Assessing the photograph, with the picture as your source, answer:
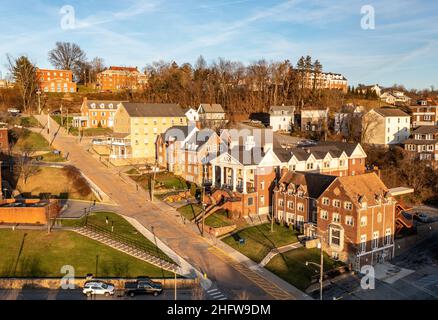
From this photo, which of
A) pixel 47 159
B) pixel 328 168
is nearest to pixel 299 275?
pixel 328 168

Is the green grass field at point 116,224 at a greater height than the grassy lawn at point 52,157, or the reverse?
the grassy lawn at point 52,157

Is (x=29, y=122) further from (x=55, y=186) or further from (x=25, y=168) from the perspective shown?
(x=55, y=186)

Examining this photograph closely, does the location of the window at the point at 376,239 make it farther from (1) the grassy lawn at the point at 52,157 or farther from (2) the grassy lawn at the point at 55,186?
(1) the grassy lawn at the point at 52,157

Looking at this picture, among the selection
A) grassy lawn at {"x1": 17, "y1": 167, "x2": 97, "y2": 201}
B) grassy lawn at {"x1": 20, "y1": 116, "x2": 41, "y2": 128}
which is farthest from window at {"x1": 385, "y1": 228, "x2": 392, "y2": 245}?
grassy lawn at {"x1": 20, "y1": 116, "x2": 41, "y2": 128}

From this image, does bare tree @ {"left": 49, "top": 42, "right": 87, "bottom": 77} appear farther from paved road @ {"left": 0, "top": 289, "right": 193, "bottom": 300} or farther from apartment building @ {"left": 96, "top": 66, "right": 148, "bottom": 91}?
paved road @ {"left": 0, "top": 289, "right": 193, "bottom": 300}

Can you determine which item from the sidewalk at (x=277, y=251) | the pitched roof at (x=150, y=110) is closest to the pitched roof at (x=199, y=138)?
the pitched roof at (x=150, y=110)
